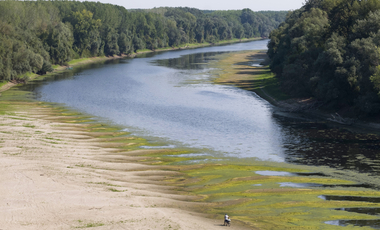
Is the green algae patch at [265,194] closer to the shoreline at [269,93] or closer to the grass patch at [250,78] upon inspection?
the shoreline at [269,93]

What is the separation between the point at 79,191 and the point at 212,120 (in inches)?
1754

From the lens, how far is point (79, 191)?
38281 mm

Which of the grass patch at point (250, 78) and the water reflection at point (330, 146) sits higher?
the grass patch at point (250, 78)

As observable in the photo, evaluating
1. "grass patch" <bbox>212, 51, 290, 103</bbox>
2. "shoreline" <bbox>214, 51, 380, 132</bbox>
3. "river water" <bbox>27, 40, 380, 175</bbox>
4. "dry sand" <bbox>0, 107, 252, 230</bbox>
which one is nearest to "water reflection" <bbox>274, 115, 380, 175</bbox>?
"river water" <bbox>27, 40, 380, 175</bbox>

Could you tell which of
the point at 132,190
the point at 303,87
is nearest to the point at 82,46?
the point at 303,87

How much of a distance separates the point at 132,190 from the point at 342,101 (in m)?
54.4

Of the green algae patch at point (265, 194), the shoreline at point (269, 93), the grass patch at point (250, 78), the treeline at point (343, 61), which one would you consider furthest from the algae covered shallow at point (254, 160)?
the grass patch at point (250, 78)

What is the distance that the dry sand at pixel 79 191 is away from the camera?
32.3m

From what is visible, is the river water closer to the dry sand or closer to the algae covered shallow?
the algae covered shallow

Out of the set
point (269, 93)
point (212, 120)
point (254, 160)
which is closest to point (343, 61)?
point (212, 120)

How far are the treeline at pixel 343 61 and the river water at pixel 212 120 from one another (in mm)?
5987

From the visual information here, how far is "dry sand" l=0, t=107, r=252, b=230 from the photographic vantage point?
32.3 metres

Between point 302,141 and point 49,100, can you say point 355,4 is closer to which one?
point 302,141

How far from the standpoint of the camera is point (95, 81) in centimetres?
13200
